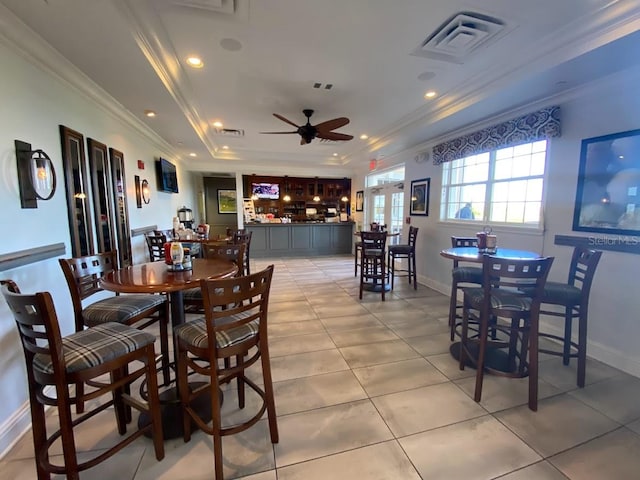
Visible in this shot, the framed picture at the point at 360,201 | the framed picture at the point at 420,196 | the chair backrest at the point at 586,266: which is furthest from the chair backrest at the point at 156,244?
the framed picture at the point at 360,201

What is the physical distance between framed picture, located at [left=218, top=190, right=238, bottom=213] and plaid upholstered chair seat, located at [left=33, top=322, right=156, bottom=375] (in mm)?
8804

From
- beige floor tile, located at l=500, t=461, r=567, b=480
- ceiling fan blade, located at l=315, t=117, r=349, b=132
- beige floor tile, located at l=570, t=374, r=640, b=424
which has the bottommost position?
beige floor tile, located at l=500, t=461, r=567, b=480

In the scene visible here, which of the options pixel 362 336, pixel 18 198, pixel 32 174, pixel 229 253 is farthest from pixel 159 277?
pixel 362 336

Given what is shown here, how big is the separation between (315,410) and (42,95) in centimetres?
304

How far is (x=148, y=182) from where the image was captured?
4477 millimetres

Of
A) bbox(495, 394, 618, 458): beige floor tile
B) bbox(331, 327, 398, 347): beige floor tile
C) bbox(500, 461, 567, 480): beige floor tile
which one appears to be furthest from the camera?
bbox(331, 327, 398, 347): beige floor tile

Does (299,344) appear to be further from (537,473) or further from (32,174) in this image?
(32,174)

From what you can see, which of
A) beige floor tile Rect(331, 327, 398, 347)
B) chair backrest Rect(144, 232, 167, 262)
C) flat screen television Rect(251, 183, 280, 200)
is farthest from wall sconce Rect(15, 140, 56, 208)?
flat screen television Rect(251, 183, 280, 200)

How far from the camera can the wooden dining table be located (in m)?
1.52

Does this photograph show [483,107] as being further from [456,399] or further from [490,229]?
[456,399]

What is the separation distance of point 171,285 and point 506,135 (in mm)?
3774

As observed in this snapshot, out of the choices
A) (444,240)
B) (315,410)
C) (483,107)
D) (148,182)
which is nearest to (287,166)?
(148,182)

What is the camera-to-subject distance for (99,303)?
Result: 1872 millimetres

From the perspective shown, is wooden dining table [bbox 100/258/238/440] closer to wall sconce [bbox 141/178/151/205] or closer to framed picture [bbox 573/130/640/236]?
wall sconce [bbox 141/178/151/205]
